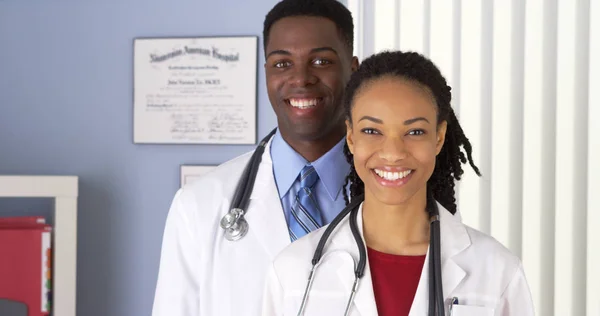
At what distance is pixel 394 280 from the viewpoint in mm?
1190

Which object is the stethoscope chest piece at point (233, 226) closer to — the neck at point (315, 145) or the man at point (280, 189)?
the man at point (280, 189)

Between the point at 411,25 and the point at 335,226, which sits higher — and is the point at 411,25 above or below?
above

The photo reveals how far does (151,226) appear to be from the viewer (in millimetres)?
2676

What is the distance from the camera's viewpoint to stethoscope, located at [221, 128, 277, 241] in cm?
137

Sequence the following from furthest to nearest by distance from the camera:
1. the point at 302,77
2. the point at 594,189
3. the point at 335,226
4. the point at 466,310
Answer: the point at 594,189 → the point at 302,77 → the point at 335,226 → the point at 466,310

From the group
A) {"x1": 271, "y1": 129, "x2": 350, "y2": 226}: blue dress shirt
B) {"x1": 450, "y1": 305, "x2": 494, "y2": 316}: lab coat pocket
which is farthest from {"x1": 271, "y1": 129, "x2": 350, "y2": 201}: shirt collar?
{"x1": 450, "y1": 305, "x2": 494, "y2": 316}: lab coat pocket

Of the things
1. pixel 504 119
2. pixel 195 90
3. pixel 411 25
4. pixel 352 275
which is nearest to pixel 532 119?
pixel 504 119

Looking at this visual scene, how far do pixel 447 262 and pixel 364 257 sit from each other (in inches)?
5.2

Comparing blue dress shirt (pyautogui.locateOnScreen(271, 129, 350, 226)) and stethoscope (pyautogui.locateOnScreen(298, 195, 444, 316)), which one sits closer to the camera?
stethoscope (pyautogui.locateOnScreen(298, 195, 444, 316))

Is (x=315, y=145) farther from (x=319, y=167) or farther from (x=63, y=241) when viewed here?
(x=63, y=241)

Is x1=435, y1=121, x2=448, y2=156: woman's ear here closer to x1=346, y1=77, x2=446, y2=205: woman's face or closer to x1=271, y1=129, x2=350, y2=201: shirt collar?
x1=346, y1=77, x2=446, y2=205: woman's face

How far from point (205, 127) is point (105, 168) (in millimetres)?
401

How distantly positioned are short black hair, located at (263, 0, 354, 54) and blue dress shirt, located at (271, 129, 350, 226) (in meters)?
0.21

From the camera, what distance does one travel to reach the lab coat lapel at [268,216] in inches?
53.7
